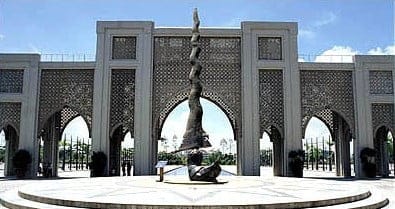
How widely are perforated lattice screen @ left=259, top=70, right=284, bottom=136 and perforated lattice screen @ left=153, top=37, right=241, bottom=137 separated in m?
1.24

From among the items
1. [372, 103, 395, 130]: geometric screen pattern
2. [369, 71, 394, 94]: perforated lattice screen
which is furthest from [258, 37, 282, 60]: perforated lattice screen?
[372, 103, 395, 130]: geometric screen pattern

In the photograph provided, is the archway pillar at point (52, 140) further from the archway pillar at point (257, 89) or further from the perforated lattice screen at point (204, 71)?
the archway pillar at point (257, 89)

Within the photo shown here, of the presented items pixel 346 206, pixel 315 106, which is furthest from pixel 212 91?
pixel 346 206

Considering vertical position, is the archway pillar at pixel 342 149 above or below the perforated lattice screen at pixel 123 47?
below

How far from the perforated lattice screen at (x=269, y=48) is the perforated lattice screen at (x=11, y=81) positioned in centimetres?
1325

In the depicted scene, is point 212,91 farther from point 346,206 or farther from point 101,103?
point 346,206

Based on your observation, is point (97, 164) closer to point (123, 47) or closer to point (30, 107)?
point (30, 107)

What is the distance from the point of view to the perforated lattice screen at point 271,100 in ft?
68.9

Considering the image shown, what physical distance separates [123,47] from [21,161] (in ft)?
26.3

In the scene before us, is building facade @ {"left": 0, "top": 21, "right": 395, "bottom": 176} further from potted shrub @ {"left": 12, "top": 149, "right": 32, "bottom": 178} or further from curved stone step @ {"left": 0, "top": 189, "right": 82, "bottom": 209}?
curved stone step @ {"left": 0, "top": 189, "right": 82, "bottom": 209}

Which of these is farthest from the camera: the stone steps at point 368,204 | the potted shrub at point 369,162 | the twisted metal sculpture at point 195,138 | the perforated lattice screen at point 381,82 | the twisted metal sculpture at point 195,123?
the perforated lattice screen at point 381,82

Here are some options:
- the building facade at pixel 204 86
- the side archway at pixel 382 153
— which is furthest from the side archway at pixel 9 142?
the side archway at pixel 382 153

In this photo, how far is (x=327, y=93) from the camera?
845 inches

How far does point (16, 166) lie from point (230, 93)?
1183 centimetres
